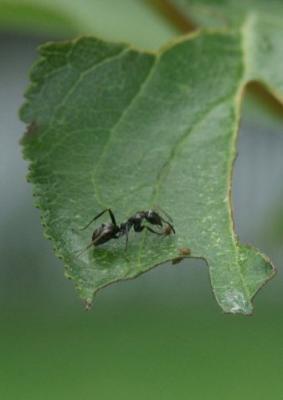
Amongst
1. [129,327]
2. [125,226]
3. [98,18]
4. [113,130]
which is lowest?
[129,327]

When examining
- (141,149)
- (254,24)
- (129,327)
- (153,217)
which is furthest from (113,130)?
(129,327)

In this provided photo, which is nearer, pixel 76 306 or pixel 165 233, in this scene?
pixel 165 233

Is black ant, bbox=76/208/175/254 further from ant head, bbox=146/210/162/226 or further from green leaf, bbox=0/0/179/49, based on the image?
green leaf, bbox=0/0/179/49

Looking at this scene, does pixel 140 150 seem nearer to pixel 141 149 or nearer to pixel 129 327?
pixel 141 149

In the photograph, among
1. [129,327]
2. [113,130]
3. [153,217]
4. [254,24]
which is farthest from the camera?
[129,327]

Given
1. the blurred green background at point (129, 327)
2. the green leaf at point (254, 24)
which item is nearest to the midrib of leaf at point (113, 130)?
the green leaf at point (254, 24)

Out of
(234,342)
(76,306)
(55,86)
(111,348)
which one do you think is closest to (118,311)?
(76,306)

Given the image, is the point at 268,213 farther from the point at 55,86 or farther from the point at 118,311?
the point at 118,311
